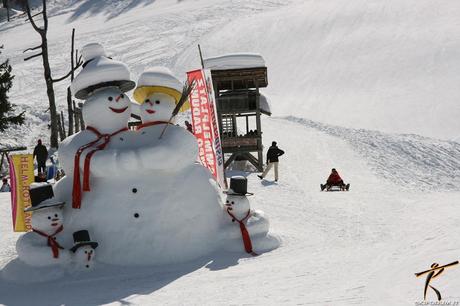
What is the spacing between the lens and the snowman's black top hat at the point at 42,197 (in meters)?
8.26

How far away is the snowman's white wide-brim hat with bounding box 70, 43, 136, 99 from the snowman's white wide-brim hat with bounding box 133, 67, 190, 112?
21 centimetres

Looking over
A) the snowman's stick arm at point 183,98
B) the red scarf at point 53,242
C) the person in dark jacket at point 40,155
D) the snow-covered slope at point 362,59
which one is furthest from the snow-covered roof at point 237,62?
the snow-covered slope at point 362,59

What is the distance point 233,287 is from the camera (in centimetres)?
681

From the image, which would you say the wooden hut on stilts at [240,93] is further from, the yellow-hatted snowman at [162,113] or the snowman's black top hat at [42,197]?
the snowman's black top hat at [42,197]

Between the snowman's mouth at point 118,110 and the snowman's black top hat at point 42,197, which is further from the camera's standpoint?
the snowman's mouth at point 118,110

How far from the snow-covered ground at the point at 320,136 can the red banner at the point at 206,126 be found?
52.6 inches

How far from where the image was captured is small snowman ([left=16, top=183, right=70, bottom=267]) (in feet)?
26.4

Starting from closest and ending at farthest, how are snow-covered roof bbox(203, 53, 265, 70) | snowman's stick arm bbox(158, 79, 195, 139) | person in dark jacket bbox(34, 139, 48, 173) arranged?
1. snowman's stick arm bbox(158, 79, 195, 139)
2. person in dark jacket bbox(34, 139, 48, 173)
3. snow-covered roof bbox(203, 53, 265, 70)

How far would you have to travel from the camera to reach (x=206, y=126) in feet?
39.2

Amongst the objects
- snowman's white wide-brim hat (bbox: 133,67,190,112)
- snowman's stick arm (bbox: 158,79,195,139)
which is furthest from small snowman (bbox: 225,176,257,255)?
snowman's white wide-brim hat (bbox: 133,67,190,112)

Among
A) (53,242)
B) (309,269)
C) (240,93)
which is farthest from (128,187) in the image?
(240,93)

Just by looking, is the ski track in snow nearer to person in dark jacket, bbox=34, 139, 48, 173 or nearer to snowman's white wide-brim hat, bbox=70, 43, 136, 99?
person in dark jacket, bbox=34, 139, 48, 173

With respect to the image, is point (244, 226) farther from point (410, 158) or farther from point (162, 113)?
point (410, 158)

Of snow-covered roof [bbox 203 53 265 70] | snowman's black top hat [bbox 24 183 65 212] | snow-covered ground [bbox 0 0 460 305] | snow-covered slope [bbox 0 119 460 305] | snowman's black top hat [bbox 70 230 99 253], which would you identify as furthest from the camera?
snow-covered roof [bbox 203 53 265 70]
